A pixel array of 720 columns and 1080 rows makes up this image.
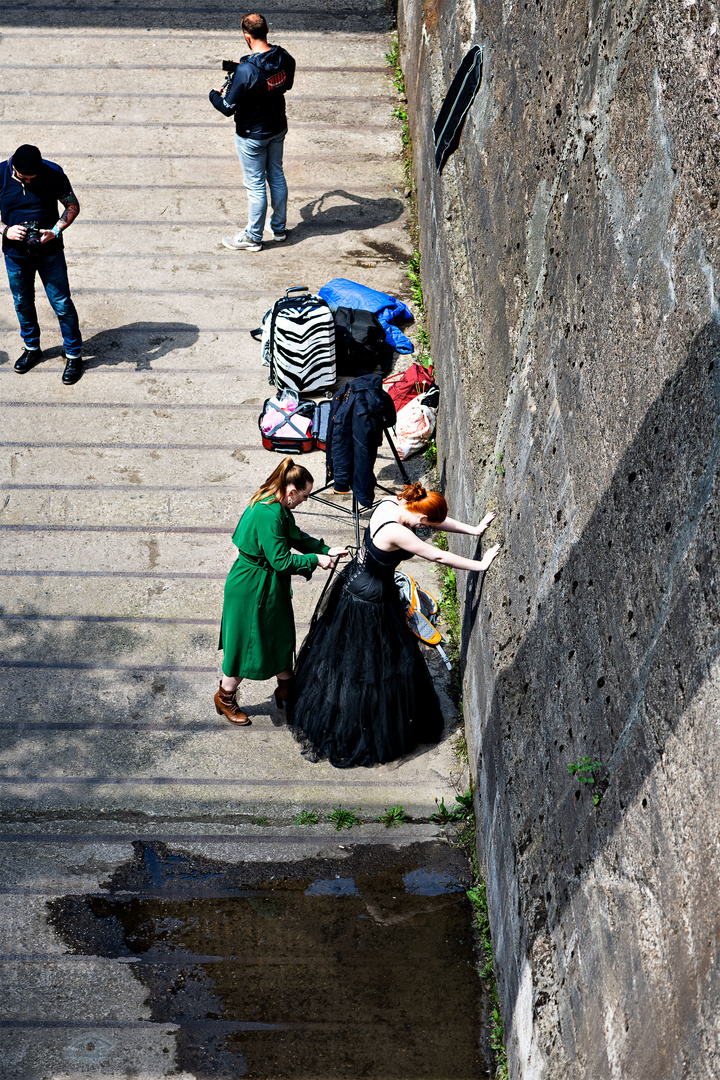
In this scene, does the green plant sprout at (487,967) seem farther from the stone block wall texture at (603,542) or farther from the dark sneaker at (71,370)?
the dark sneaker at (71,370)

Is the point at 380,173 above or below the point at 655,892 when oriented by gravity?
above

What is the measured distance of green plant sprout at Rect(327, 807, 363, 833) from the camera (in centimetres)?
530

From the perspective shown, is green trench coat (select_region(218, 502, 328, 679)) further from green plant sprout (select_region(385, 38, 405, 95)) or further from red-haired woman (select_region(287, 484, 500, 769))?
green plant sprout (select_region(385, 38, 405, 95))

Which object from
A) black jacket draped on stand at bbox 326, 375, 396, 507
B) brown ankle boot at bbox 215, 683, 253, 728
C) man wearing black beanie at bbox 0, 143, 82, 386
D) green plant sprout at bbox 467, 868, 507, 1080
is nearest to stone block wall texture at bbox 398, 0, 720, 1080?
green plant sprout at bbox 467, 868, 507, 1080

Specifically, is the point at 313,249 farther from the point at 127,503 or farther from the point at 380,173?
the point at 127,503

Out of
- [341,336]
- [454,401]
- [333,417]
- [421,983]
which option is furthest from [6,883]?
[341,336]

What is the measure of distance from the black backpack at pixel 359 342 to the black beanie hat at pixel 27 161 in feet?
8.10

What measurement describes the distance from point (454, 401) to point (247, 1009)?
3.90 meters

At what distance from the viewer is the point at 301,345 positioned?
7605 mm

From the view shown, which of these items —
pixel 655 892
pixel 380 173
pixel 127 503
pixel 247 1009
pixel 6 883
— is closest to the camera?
pixel 655 892

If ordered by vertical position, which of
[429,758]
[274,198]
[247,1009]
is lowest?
[247,1009]

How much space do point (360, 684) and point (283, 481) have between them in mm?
1241

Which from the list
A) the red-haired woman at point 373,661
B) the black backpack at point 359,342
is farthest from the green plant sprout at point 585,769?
the black backpack at point 359,342

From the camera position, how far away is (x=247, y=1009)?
452cm
